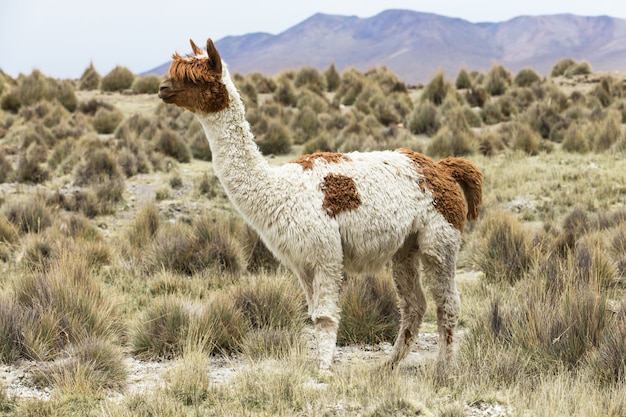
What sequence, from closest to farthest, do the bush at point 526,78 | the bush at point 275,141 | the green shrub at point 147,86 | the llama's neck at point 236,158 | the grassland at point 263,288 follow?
the grassland at point 263,288 → the llama's neck at point 236,158 → the bush at point 275,141 → the green shrub at point 147,86 → the bush at point 526,78

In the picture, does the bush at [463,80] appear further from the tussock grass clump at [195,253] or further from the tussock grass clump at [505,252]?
the tussock grass clump at [195,253]

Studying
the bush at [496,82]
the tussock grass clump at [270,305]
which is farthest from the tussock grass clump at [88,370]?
the bush at [496,82]

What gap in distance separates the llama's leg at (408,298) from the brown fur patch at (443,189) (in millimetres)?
476

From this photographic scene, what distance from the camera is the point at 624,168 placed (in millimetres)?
12953

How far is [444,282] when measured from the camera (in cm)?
547

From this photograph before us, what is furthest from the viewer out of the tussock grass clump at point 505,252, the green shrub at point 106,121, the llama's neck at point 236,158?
the green shrub at point 106,121

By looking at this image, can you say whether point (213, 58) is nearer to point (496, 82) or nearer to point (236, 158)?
point (236, 158)

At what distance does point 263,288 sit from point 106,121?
13.9 metres

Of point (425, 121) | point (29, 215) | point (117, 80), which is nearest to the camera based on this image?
point (29, 215)

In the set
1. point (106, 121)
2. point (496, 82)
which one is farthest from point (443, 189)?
point (496, 82)

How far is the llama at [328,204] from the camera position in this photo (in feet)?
16.7

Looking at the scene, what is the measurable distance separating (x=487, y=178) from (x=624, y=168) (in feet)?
8.01

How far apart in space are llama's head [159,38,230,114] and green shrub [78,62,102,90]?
23.9 metres

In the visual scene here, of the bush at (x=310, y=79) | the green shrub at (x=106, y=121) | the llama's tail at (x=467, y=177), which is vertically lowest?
the green shrub at (x=106, y=121)
